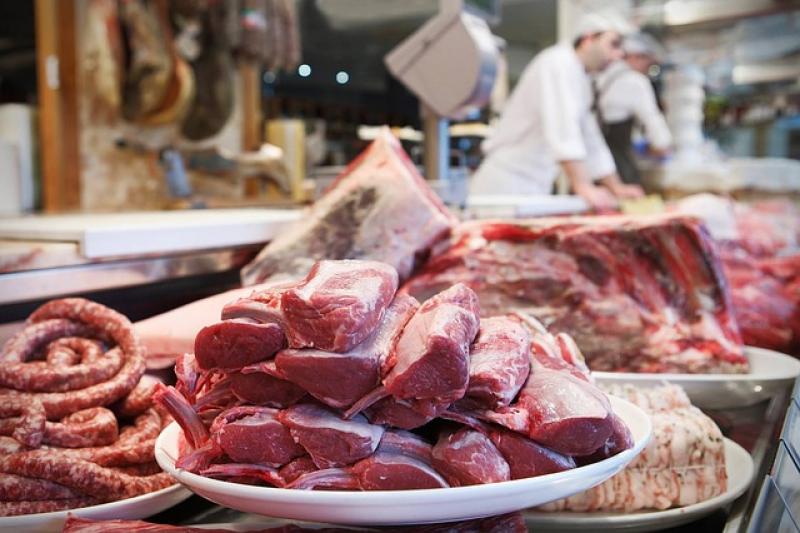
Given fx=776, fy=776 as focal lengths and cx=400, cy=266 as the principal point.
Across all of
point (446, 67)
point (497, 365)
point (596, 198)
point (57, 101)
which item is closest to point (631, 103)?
point (596, 198)

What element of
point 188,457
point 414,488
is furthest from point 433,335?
point 188,457

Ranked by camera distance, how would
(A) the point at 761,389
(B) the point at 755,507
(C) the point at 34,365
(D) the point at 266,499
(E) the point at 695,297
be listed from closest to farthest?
1. (D) the point at 266,499
2. (B) the point at 755,507
3. (C) the point at 34,365
4. (A) the point at 761,389
5. (E) the point at 695,297

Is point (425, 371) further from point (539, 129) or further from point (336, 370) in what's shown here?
point (539, 129)

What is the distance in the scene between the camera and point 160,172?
592 cm

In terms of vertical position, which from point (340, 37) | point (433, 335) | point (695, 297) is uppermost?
point (340, 37)

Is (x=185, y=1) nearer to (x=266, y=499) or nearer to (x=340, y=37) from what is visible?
(x=340, y=37)

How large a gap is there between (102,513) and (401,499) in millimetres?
441

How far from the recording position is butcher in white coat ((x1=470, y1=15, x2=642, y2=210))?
414 centimetres

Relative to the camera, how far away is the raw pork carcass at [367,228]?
178cm

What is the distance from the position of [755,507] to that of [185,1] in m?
5.52

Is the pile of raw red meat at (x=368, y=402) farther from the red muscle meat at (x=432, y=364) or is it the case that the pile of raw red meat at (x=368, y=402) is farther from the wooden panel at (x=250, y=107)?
the wooden panel at (x=250, y=107)

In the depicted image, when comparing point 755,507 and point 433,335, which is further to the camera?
point 755,507

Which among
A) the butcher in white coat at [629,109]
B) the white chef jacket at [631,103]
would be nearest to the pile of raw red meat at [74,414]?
the butcher in white coat at [629,109]

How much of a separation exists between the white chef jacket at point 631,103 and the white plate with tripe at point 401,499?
523 centimetres
